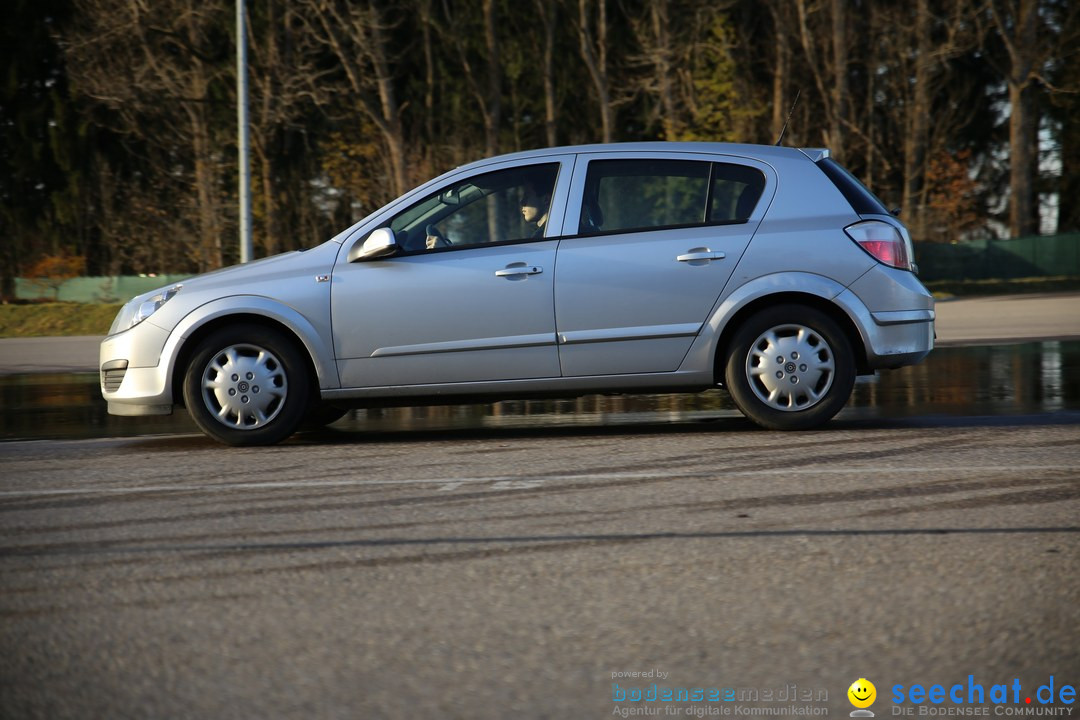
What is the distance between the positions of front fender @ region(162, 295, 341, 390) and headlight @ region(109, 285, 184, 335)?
23 centimetres

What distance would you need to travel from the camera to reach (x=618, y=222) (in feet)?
26.6

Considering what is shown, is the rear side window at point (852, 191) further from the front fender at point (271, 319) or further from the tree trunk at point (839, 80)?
the tree trunk at point (839, 80)

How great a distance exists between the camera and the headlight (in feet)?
26.7

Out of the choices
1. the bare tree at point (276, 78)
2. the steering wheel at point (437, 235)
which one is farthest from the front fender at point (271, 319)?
the bare tree at point (276, 78)

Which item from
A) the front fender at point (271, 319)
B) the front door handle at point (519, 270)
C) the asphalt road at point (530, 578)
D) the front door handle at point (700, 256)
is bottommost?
the asphalt road at point (530, 578)

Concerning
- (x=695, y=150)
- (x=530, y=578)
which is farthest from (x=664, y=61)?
(x=530, y=578)

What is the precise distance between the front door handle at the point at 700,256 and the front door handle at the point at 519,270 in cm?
85

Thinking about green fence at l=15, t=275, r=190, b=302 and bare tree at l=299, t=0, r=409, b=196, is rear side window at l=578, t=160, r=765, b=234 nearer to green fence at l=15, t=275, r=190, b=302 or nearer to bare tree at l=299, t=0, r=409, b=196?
green fence at l=15, t=275, r=190, b=302

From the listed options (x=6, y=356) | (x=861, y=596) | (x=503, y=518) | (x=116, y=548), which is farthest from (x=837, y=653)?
(x=6, y=356)

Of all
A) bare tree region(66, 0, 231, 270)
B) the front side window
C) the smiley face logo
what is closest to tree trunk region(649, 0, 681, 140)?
bare tree region(66, 0, 231, 270)

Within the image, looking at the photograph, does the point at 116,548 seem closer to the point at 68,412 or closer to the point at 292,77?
the point at 68,412

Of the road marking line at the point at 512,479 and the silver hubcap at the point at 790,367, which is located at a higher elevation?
the silver hubcap at the point at 790,367

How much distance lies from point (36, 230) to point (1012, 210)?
2848 cm

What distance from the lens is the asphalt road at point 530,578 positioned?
349 cm
